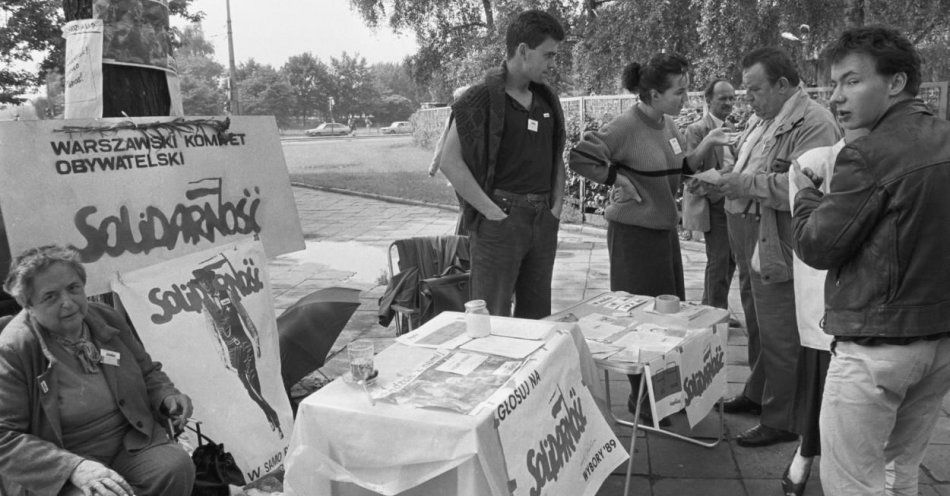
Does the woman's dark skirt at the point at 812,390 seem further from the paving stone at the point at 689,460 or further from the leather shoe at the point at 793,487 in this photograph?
the paving stone at the point at 689,460

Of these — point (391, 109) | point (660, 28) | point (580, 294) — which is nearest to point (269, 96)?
point (391, 109)

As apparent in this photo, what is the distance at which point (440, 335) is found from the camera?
2.62m

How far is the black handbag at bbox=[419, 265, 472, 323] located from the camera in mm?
3846

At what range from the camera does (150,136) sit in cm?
289

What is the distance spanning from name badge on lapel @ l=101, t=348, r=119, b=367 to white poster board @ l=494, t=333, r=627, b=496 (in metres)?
1.42

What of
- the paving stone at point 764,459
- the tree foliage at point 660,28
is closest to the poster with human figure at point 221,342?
the paving stone at point 764,459

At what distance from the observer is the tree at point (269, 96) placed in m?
69.6

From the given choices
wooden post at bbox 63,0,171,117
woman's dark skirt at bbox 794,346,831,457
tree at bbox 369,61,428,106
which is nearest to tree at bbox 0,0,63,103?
wooden post at bbox 63,0,171,117

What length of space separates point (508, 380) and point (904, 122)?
128 cm

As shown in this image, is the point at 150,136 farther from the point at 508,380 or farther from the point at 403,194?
the point at 403,194

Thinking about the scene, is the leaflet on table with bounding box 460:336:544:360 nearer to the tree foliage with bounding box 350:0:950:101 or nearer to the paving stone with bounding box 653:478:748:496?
the paving stone with bounding box 653:478:748:496

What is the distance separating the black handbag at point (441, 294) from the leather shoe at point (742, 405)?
1481 mm

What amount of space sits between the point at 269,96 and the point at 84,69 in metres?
71.4

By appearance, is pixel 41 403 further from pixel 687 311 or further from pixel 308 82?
pixel 308 82
